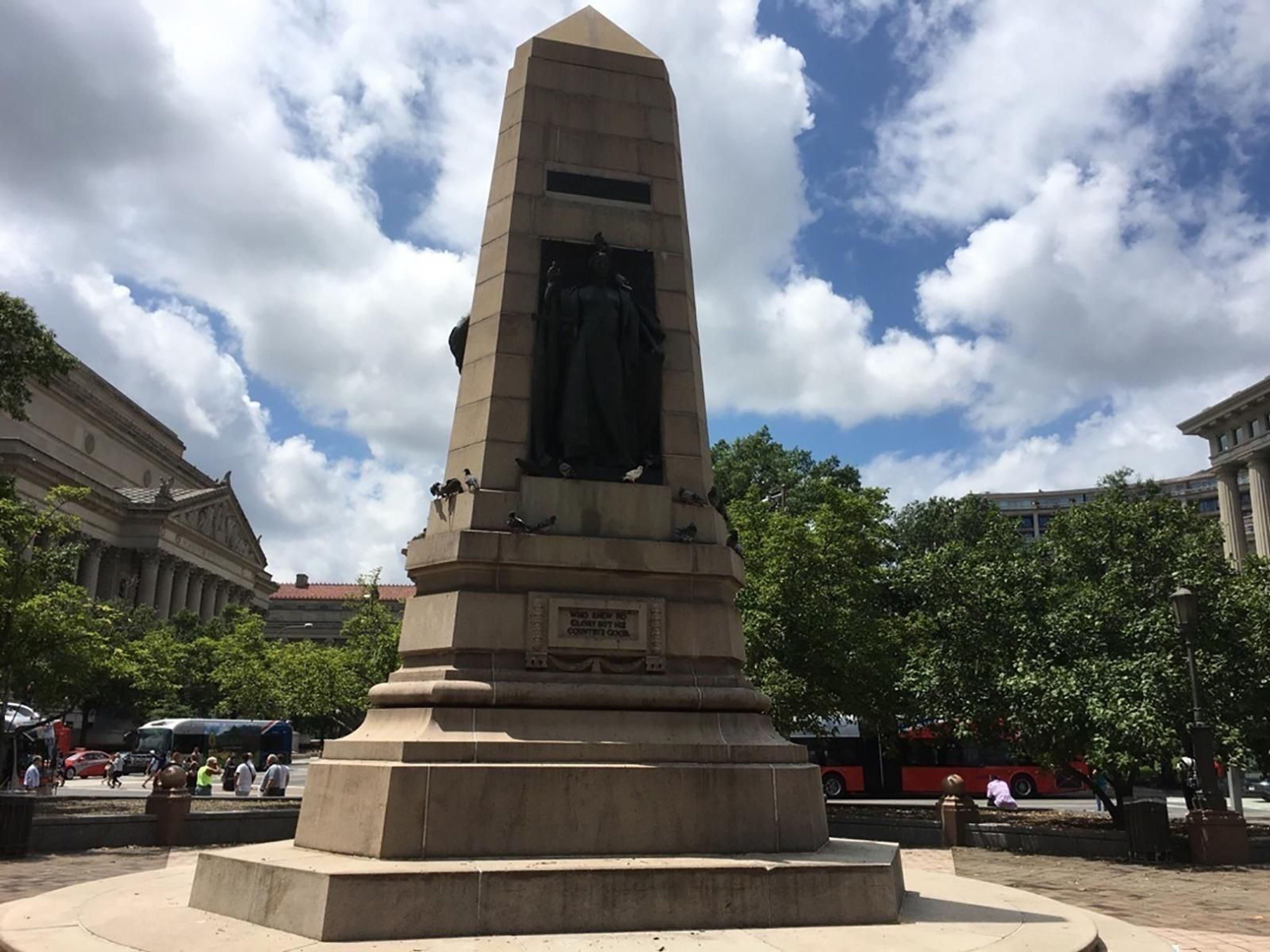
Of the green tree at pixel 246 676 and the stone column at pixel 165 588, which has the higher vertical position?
the stone column at pixel 165 588

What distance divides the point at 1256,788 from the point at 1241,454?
38368 millimetres

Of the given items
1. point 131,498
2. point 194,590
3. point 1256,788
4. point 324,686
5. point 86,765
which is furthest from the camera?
point 194,590

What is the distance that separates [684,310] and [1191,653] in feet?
37.6

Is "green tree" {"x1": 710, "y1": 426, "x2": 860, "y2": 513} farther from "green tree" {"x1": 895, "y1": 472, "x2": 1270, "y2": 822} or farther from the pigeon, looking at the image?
the pigeon

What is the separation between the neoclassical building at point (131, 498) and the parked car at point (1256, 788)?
6501 cm

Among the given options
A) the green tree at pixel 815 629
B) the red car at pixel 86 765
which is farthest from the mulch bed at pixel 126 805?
the red car at pixel 86 765

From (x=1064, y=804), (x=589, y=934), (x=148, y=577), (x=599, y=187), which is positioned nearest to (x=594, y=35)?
(x=599, y=187)

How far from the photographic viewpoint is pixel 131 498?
83.0m

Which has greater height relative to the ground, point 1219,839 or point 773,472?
point 773,472

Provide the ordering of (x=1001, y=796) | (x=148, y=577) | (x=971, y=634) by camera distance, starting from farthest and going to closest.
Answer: (x=148, y=577) < (x=1001, y=796) < (x=971, y=634)

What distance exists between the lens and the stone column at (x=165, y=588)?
8288cm

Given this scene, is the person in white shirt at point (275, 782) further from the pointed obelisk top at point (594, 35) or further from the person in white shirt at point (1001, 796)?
the pointed obelisk top at point (594, 35)

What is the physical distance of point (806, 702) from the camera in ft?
77.3

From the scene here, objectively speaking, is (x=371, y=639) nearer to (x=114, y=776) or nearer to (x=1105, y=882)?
(x=114, y=776)
